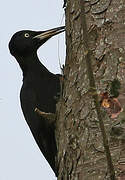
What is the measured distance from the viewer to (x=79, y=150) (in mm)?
2506

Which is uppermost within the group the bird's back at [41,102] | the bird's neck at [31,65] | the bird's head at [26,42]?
the bird's head at [26,42]

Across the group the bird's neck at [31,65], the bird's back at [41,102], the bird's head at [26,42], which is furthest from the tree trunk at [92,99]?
the bird's head at [26,42]

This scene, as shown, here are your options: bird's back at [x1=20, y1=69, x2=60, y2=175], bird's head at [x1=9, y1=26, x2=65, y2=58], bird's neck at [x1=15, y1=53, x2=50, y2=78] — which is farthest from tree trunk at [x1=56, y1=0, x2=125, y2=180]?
bird's head at [x1=9, y1=26, x2=65, y2=58]

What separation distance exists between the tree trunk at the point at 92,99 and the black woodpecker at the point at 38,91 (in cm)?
183

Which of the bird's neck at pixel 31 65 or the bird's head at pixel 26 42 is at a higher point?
the bird's head at pixel 26 42

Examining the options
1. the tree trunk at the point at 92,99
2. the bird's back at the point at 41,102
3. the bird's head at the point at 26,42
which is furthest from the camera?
the bird's head at the point at 26,42

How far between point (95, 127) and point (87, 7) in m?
0.73

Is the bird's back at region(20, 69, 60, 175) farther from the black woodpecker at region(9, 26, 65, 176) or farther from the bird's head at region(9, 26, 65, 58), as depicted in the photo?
the bird's head at region(9, 26, 65, 58)

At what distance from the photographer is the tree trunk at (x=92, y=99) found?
2314mm

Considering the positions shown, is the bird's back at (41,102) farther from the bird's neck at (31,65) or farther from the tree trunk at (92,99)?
the tree trunk at (92,99)

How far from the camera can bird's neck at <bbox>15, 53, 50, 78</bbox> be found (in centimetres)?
507

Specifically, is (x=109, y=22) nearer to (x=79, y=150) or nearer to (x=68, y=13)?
(x=68, y=13)

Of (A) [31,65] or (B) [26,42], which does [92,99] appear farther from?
(B) [26,42]

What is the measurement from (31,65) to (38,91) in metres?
0.40
